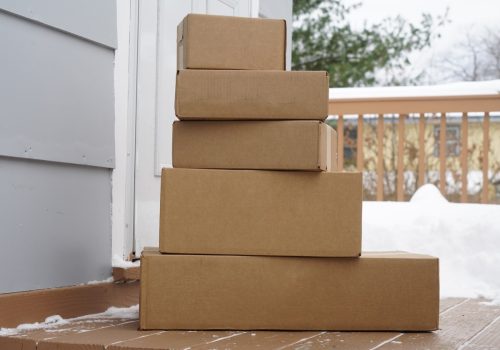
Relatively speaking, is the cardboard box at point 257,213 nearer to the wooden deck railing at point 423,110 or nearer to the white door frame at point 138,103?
the white door frame at point 138,103

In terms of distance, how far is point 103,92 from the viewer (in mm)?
2465

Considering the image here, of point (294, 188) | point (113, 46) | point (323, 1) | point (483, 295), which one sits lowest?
point (483, 295)

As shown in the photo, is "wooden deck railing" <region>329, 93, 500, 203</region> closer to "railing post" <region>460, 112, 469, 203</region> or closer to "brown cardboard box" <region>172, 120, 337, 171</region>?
"railing post" <region>460, 112, 469, 203</region>

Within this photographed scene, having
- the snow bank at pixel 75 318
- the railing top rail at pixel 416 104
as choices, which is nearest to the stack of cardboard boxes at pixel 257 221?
the snow bank at pixel 75 318

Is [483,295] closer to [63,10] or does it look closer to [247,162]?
[247,162]

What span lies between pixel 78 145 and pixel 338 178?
795mm

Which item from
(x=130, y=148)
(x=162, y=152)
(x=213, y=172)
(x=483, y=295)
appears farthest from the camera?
(x=483, y=295)

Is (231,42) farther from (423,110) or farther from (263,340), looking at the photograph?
(423,110)

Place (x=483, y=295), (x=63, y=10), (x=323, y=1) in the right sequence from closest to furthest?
(x=63, y=10) < (x=483, y=295) < (x=323, y=1)

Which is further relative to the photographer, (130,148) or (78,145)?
Answer: (130,148)

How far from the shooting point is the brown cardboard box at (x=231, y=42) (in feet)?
6.98

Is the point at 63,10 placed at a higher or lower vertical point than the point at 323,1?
lower

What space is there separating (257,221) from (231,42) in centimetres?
49

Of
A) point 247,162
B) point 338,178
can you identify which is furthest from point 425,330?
point 247,162
